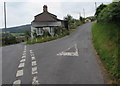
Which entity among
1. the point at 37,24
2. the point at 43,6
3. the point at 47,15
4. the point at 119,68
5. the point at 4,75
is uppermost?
the point at 43,6

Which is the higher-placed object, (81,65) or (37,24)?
(37,24)

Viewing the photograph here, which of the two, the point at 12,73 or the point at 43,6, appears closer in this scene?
the point at 12,73

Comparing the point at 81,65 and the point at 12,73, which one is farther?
the point at 81,65

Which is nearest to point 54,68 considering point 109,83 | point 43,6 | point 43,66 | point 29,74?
point 43,66

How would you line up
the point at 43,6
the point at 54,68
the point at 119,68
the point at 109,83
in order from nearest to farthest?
the point at 109,83
the point at 119,68
the point at 54,68
the point at 43,6

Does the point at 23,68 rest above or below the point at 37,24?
below

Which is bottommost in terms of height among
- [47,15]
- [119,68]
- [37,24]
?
[119,68]

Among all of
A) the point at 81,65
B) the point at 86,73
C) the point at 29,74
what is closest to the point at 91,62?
A: the point at 81,65

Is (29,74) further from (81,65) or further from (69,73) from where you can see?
(81,65)

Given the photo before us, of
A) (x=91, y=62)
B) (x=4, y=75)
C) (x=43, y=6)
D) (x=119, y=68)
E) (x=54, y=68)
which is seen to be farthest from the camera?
(x=43, y=6)

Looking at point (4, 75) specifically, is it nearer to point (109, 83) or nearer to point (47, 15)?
point (109, 83)

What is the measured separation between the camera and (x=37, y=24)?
36.7 m

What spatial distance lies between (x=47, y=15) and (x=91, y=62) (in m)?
31.0

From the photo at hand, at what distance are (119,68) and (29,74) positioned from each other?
4178mm
